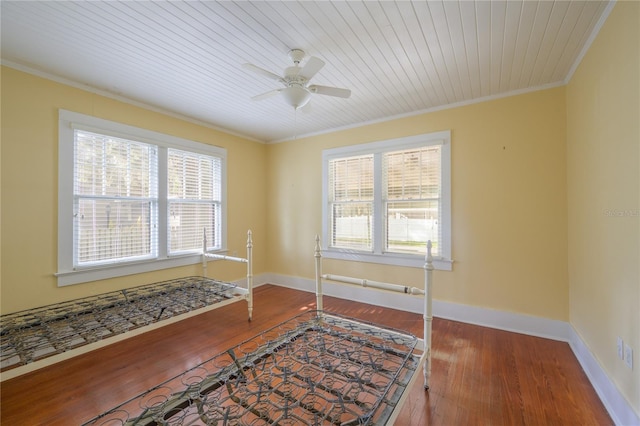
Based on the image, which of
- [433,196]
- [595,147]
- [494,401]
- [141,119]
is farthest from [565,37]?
[141,119]

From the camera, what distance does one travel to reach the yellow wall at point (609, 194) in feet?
5.06

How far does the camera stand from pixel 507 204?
3.02 metres

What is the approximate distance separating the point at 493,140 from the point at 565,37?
1181 mm

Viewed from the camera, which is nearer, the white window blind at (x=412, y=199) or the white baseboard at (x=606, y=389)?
the white baseboard at (x=606, y=389)

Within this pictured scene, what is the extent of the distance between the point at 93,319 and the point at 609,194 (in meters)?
4.21

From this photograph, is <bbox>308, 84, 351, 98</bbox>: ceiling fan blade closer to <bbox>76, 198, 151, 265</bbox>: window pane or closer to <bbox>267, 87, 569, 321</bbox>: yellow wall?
<bbox>267, 87, 569, 321</bbox>: yellow wall

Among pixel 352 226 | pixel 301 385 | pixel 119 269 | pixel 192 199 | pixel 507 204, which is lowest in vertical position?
pixel 301 385

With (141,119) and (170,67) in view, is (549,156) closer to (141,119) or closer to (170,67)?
(170,67)

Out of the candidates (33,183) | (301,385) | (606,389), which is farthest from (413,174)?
(33,183)

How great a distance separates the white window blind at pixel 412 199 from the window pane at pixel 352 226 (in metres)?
0.28

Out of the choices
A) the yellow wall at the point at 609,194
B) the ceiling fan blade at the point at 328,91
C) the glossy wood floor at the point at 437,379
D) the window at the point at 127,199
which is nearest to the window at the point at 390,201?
the glossy wood floor at the point at 437,379

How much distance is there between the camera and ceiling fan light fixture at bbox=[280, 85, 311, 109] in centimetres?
220

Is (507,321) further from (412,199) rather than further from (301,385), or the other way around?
(301,385)

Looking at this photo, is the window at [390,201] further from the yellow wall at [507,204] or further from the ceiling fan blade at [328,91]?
the ceiling fan blade at [328,91]
